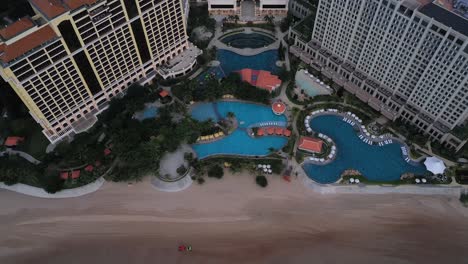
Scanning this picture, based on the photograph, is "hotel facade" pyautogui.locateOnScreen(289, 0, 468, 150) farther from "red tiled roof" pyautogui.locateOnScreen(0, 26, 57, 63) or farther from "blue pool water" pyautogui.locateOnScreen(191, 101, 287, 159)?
"red tiled roof" pyautogui.locateOnScreen(0, 26, 57, 63)

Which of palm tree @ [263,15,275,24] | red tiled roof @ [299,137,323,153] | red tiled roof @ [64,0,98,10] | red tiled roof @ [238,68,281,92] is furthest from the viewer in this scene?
palm tree @ [263,15,275,24]

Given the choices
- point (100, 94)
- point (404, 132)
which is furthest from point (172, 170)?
point (404, 132)

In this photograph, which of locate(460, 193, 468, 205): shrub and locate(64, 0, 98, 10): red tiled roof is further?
locate(460, 193, 468, 205): shrub

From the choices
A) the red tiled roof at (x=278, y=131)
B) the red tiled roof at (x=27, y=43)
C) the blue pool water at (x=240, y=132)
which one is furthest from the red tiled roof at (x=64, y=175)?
the red tiled roof at (x=278, y=131)

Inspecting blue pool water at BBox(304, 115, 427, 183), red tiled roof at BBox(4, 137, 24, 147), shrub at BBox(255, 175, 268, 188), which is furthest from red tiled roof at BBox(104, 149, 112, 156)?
blue pool water at BBox(304, 115, 427, 183)

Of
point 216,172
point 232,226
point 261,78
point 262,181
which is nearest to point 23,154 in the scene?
point 216,172

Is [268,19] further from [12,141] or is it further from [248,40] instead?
[12,141]

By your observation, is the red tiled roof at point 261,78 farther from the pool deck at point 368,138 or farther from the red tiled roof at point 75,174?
the red tiled roof at point 75,174
